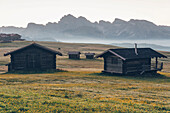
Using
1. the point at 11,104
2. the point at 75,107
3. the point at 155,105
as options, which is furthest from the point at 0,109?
the point at 155,105

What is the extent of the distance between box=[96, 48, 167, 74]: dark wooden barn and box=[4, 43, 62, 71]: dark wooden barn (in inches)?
453

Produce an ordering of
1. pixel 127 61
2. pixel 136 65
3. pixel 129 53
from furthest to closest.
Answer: pixel 129 53, pixel 136 65, pixel 127 61

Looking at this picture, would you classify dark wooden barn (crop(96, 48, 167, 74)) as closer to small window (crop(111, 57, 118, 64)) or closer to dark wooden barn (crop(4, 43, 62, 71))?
small window (crop(111, 57, 118, 64))

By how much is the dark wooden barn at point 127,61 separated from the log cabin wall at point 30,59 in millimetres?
11944

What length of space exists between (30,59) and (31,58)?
265mm

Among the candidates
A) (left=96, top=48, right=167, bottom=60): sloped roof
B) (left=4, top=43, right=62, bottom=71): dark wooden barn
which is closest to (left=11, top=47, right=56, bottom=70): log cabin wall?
(left=4, top=43, right=62, bottom=71): dark wooden barn

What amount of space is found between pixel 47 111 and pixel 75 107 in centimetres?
191

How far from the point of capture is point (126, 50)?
4081 cm

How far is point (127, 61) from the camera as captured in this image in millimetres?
38344

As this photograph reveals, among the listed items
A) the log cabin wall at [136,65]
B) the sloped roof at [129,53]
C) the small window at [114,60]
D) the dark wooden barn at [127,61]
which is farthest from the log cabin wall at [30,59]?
the log cabin wall at [136,65]

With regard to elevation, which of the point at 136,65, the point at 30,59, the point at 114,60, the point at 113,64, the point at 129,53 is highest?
the point at 129,53

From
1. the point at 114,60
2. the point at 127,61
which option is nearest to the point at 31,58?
the point at 114,60

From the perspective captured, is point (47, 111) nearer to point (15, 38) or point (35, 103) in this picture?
point (35, 103)

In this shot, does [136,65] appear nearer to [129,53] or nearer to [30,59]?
[129,53]
